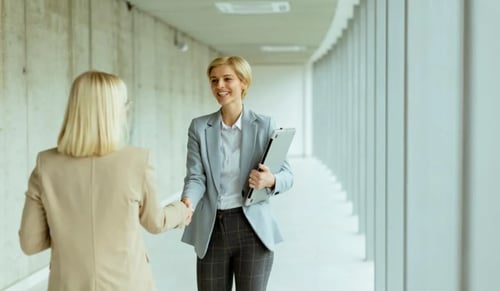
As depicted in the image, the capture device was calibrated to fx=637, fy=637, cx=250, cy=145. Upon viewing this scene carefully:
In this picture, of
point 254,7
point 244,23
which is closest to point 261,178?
point 254,7

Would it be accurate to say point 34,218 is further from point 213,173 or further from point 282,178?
point 282,178

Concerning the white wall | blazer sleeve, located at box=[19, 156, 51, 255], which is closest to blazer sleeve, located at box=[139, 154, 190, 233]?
blazer sleeve, located at box=[19, 156, 51, 255]

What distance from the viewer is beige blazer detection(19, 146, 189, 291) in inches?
78.3

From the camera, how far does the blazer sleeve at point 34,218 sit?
2004mm

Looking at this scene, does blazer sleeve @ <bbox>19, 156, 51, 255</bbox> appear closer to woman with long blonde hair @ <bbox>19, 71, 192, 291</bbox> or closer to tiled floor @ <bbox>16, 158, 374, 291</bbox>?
woman with long blonde hair @ <bbox>19, 71, 192, 291</bbox>

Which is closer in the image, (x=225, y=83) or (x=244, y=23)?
(x=225, y=83)

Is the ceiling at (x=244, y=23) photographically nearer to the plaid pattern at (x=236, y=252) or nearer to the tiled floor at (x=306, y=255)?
the tiled floor at (x=306, y=255)

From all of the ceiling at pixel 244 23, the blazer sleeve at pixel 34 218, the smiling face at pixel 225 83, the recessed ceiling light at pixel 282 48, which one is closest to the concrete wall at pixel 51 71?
the ceiling at pixel 244 23

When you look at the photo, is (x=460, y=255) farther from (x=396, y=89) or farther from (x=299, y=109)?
(x=299, y=109)

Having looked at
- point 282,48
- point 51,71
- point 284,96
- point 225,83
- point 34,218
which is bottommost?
point 34,218

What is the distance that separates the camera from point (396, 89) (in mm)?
4133

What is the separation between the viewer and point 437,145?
3.26 meters

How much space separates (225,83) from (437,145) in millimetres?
1244

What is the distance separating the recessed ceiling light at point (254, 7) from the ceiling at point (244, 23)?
4.2 inches
